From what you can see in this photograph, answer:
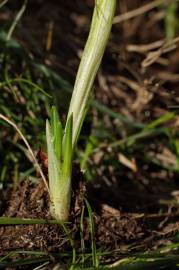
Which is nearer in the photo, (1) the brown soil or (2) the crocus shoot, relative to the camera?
(2) the crocus shoot

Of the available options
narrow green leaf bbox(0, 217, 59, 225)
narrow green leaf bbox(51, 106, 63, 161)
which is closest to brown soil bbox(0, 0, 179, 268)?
narrow green leaf bbox(0, 217, 59, 225)

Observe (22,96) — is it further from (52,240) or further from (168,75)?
A: (168,75)

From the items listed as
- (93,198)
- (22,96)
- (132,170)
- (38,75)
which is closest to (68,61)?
(38,75)

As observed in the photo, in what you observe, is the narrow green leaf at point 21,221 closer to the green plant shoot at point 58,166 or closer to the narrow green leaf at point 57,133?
the green plant shoot at point 58,166

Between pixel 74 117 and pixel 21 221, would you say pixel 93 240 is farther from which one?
pixel 74 117

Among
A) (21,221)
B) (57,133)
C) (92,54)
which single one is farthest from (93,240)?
(92,54)

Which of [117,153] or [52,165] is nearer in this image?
[52,165]

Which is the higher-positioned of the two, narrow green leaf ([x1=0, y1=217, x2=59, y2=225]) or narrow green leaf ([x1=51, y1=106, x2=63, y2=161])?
narrow green leaf ([x1=51, y1=106, x2=63, y2=161])

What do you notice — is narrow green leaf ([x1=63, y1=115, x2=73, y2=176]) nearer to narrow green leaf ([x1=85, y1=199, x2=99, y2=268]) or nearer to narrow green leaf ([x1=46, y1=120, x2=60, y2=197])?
narrow green leaf ([x1=46, y1=120, x2=60, y2=197])
